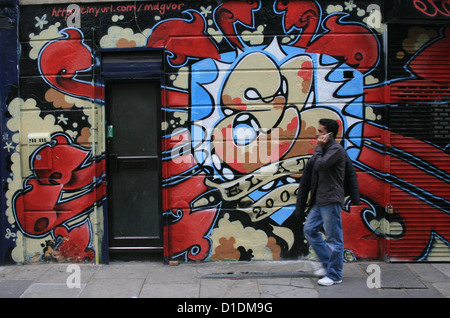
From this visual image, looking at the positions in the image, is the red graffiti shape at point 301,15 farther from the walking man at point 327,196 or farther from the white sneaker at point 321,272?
the white sneaker at point 321,272

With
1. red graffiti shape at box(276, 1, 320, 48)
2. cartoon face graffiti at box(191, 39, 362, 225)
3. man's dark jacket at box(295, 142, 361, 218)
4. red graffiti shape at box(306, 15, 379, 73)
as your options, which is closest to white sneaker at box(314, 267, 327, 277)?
man's dark jacket at box(295, 142, 361, 218)

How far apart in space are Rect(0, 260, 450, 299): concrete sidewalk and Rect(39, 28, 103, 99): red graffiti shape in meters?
2.23

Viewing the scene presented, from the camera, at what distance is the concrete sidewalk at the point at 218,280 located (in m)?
4.93

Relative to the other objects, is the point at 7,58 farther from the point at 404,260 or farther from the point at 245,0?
the point at 404,260

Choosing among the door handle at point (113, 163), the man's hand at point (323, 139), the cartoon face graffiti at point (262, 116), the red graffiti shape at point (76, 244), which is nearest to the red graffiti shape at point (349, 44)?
the cartoon face graffiti at point (262, 116)

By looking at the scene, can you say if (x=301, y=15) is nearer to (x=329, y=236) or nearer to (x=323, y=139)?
(x=323, y=139)

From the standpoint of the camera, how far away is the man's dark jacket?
199 inches

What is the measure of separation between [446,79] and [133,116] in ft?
13.1

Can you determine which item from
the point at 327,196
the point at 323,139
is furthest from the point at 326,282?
the point at 323,139

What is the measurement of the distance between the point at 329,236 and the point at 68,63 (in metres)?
3.82

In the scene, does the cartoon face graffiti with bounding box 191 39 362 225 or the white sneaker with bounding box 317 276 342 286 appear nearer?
the white sneaker with bounding box 317 276 342 286

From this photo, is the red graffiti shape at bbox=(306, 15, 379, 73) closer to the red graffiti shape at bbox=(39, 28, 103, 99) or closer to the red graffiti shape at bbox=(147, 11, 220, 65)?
the red graffiti shape at bbox=(147, 11, 220, 65)

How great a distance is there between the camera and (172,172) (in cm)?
586

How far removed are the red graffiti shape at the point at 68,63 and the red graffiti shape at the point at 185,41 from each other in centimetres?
87
